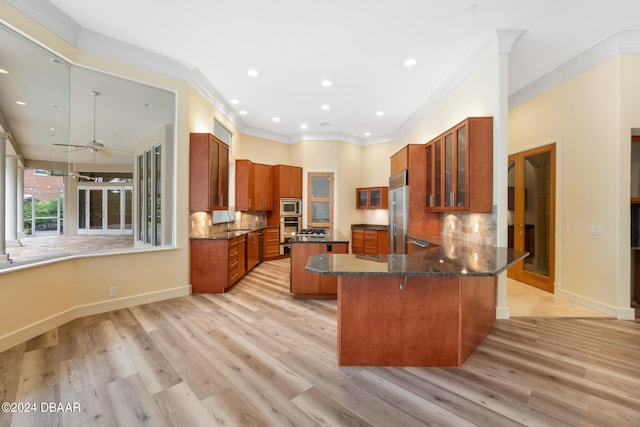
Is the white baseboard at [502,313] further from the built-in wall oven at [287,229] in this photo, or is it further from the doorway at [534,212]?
the built-in wall oven at [287,229]

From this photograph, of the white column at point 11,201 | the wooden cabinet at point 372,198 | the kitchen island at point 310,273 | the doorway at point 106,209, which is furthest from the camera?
the doorway at point 106,209

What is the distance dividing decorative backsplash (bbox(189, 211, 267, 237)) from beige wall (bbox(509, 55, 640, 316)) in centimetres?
553

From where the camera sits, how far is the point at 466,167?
127 inches

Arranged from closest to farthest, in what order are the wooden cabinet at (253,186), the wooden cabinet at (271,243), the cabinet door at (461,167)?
the cabinet door at (461,167) < the wooden cabinet at (253,186) < the wooden cabinet at (271,243)

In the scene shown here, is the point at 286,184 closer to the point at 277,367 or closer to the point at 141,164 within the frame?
the point at 141,164

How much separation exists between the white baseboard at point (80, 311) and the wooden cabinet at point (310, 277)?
1659mm

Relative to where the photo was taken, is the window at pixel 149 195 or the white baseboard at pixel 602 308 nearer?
the white baseboard at pixel 602 308

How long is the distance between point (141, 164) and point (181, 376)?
5.60 meters

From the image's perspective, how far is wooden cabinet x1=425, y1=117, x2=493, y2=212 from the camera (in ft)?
10.4

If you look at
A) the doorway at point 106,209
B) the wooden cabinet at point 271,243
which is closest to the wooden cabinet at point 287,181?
the wooden cabinet at point 271,243

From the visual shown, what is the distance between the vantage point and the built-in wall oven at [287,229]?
6.82 meters

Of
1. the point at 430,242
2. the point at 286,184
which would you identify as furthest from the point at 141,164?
the point at 430,242

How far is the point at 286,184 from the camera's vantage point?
6.78 meters

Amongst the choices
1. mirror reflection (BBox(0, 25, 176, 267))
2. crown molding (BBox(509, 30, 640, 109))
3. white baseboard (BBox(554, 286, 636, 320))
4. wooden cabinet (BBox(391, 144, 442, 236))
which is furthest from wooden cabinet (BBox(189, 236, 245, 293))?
crown molding (BBox(509, 30, 640, 109))
